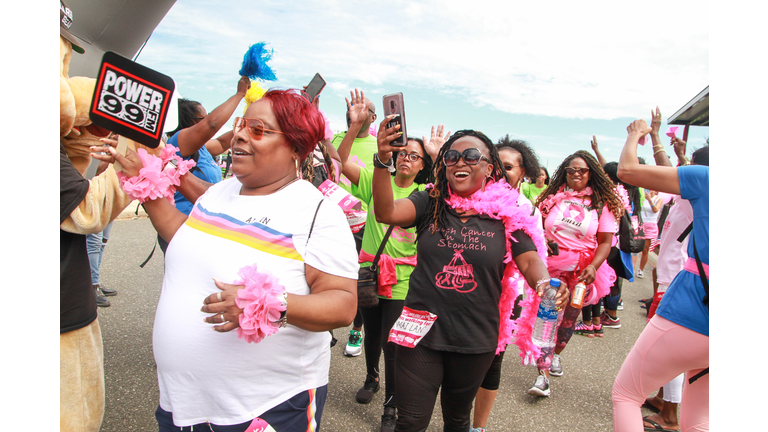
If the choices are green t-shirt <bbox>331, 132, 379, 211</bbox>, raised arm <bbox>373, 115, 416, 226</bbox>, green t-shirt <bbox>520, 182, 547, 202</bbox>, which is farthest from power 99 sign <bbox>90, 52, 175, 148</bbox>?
green t-shirt <bbox>520, 182, 547, 202</bbox>

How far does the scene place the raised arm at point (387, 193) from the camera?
6.72 ft

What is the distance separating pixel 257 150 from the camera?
1.54m

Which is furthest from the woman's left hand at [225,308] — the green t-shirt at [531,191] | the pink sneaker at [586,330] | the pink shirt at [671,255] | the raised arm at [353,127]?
the green t-shirt at [531,191]

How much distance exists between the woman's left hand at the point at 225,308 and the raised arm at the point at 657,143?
281 cm

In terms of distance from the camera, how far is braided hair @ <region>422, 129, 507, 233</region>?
236cm

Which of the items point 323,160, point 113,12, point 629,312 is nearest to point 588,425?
point 323,160

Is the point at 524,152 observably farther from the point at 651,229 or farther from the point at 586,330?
the point at 651,229

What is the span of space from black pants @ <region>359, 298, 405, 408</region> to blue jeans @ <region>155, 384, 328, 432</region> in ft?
4.76

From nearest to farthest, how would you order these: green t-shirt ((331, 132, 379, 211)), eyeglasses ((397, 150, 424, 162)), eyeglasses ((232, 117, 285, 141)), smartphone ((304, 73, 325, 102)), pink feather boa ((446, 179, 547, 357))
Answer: eyeglasses ((232, 117, 285, 141))
pink feather boa ((446, 179, 547, 357))
smartphone ((304, 73, 325, 102))
eyeglasses ((397, 150, 424, 162))
green t-shirt ((331, 132, 379, 211))

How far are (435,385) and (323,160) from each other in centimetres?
166

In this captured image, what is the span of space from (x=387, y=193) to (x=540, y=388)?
239 cm

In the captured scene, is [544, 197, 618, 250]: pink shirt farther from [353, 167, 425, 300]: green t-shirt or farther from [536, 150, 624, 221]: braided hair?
[353, 167, 425, 300]: green t-shirt

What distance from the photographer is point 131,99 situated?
1.59 meters
